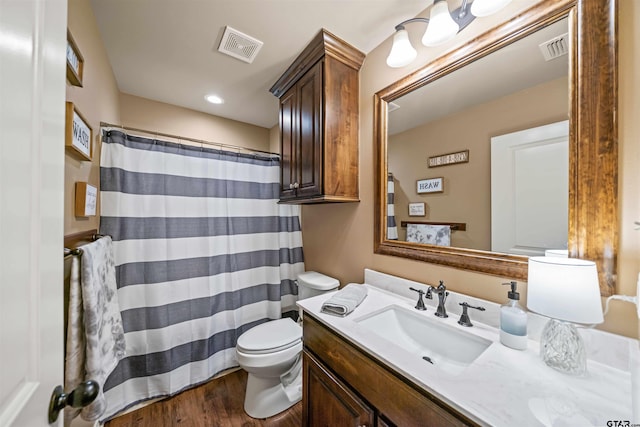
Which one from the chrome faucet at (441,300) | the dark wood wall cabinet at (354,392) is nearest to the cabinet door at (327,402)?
the dark wood wall cabinet at (354,392)

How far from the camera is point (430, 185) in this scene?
1256 mm

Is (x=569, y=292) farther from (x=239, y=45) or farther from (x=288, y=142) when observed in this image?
(x=239, y=45)

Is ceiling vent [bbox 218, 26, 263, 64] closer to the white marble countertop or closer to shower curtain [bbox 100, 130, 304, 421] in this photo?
shower curtain [bbox 100, 130, 304, 421]

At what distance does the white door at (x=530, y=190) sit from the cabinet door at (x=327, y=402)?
84 cm

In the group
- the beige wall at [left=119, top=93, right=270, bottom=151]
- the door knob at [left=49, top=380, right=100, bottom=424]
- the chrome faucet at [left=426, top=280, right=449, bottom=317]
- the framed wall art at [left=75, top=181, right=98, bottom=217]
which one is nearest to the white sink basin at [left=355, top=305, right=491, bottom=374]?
the chrome faucet at [left=426, top=280, right=449, bottom=317]

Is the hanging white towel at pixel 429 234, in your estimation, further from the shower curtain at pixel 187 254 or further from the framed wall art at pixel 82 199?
the framed wall art at pixel 82 199

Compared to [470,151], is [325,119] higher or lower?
higher

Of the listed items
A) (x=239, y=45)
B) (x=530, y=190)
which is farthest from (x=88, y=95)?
(x=530, y=190)

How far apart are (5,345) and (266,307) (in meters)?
1.94

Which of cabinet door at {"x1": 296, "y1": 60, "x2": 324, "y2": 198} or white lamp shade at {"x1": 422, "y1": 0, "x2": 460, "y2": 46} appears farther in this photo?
cabinet door at {"x1": 296, "y1": 60, "x2": 324, "y2": 198}

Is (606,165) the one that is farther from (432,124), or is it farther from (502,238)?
(432,124)

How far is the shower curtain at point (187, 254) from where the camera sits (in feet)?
5.23

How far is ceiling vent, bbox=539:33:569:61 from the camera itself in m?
0.84

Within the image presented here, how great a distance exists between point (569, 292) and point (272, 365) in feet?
4.87
